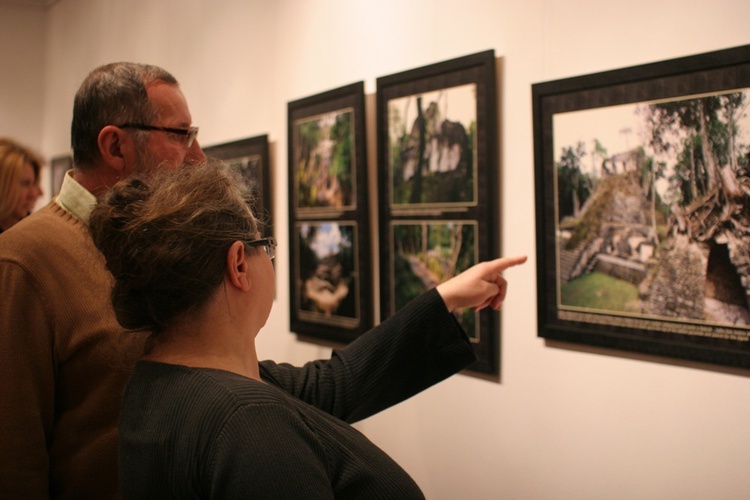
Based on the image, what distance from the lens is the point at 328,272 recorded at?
10.8ft

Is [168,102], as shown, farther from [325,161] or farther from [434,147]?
[325,161]

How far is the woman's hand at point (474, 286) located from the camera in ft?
6.54

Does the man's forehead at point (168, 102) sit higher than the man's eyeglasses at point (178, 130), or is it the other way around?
the man's forehead at point (168, 102)

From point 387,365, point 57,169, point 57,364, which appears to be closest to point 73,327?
point 57,364

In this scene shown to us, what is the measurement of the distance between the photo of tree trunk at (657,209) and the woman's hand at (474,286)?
1.23ft

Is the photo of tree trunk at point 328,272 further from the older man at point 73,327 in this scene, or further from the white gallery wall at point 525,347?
the older man at point 73,327

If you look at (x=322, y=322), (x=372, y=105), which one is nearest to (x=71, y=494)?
(x=322, y=322)

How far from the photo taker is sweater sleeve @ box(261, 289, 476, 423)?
1944 mm

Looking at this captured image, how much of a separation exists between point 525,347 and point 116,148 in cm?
155

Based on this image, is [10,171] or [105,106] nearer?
[105,106]

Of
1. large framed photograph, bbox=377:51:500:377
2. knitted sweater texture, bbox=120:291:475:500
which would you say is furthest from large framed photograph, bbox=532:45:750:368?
knitted sweater texture, bbox=120:291:475:500

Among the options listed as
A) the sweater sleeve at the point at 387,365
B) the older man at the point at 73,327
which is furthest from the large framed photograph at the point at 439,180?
the older man at the point at 73,327

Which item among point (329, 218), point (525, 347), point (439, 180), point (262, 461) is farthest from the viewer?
point (329, 218)

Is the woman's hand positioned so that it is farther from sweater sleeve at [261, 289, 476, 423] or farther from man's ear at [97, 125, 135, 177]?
man's ear at [97, 125, 135, 177]
